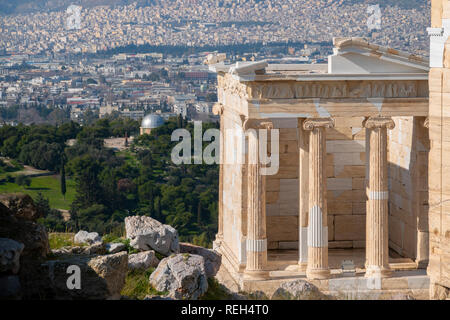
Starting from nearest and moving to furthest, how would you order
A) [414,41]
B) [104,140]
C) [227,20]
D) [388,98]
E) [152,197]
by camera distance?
[388,98]
[152,197]
[104,140]
[414,41]
[227,20]

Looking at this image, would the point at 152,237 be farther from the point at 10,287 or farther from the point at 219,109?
the point at 10,287

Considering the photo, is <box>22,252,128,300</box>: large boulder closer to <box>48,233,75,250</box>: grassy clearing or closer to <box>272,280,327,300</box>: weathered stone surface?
<box>48,233,75,250</box>: grassy clearing

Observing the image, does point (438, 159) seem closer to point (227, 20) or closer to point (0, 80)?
Answer: point (0, 80)

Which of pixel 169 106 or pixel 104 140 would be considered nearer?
pixel 104 140

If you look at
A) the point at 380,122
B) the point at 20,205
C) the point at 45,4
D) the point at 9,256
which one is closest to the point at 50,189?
the point at 380,122

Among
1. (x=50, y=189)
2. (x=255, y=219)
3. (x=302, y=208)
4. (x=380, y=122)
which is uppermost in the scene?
(x=380, y=122)

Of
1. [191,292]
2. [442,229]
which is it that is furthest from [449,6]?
[191,292]
